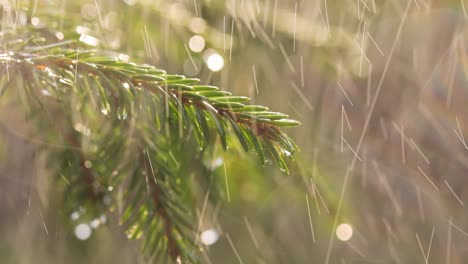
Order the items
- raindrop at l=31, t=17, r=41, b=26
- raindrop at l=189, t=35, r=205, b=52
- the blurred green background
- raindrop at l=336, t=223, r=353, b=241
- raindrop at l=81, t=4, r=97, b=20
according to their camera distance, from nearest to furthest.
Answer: raindrop at l=31, t=17, r=41, b=26, raindrop at l=81, t=4, r=97, b=20, the blurred green background, raindrop at l=189, t=35, r=205, b=52, raindrop at l=336, t=223, r=353, b=241

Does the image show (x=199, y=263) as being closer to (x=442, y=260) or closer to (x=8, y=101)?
(x=8, y=101)

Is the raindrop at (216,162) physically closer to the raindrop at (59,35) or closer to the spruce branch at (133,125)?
the spruce branch at (133,125)

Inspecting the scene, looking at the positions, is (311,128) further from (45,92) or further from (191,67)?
(45,92)

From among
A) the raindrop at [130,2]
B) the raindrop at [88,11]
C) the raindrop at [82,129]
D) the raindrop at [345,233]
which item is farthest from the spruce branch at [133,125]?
the raindrop at [345,233]

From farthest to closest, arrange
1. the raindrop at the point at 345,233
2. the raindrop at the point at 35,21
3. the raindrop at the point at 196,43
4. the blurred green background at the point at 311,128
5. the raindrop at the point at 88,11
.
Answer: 1. the raindrop at the point at 345,233
2. the raindrop at the point at 196,43
3. the blurred green background at the point at 311,128
4. the raindrop at the point at 88,11
5. the raindrop at the point at 35,21

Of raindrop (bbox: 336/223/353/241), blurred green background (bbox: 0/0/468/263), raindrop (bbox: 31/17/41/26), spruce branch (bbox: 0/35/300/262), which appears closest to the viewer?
spruce branch (bbox: 0/35/300/262)

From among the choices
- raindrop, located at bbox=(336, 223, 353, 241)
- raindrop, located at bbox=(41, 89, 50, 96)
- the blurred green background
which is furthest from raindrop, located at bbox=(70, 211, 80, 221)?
raindrop, located at bbox=(336, 223, 353, 241)

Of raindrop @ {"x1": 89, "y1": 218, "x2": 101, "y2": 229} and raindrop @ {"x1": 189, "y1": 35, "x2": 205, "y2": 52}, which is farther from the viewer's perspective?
raindrop @ {"x1": 189, "y1": 35, "x2": 205, "y2": 52}

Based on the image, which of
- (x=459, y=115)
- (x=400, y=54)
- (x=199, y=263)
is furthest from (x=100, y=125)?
(x=459, y=115)

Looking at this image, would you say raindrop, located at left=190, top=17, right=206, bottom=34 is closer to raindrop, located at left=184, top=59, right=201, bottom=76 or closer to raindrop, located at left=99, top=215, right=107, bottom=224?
raindrop, located at left=184, top=59, right=201, bottom=76
